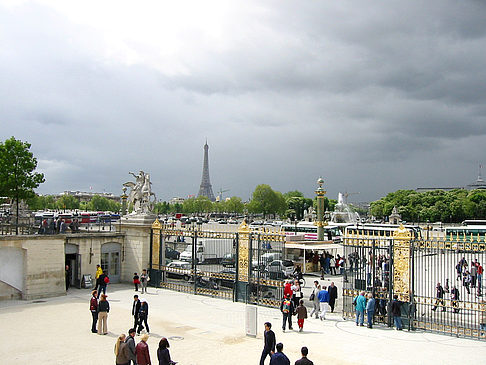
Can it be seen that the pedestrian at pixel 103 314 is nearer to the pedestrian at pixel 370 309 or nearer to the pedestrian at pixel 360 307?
the pedestrian at pixel 360 307

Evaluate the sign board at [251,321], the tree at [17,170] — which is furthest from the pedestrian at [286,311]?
the tree at [17,170]

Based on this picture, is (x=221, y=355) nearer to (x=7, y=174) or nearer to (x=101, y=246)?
(x=101, y=246)

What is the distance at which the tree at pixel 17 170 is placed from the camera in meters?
34.6

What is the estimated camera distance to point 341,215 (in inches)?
2685

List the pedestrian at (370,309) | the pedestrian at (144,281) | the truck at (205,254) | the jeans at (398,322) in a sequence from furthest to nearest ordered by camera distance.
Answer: the truck at (205,254), the pedestrian at (144,281), the pedestrian at (370,309), the jeans at (398,322)

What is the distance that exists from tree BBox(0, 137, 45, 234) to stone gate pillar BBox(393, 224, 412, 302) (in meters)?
29.0

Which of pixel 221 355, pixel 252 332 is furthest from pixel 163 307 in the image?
pixel 221 355

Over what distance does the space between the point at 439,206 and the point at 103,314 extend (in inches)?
3428

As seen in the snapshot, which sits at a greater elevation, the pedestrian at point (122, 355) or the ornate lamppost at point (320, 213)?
the ornate lamppost at point (320, 213)

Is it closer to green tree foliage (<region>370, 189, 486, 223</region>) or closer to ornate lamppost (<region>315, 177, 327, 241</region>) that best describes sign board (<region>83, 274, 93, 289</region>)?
ornate lamppost (<region>315, 177, 327, 241</region>)

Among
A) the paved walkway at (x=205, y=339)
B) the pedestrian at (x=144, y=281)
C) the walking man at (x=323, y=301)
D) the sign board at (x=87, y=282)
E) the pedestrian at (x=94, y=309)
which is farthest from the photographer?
the sign board at (x=87, y=282)

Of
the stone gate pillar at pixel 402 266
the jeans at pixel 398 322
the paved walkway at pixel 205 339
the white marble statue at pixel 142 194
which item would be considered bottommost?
the paved walkway at pixel 205 339

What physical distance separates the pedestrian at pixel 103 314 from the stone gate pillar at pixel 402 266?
10209 millimetres

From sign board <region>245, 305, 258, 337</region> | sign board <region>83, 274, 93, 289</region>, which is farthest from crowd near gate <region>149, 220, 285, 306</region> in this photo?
sign board <region>245, 305, 258, 337</region>
